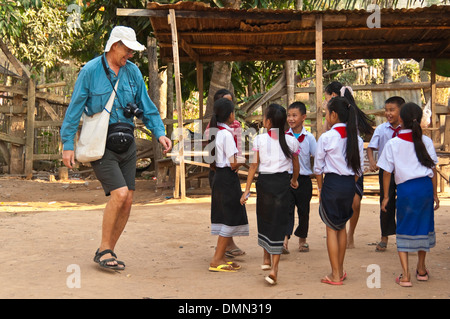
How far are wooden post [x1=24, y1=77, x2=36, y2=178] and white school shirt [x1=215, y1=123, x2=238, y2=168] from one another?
1047 centimetres

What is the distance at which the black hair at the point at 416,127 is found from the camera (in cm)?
454

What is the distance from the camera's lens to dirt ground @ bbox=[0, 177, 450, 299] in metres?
4.21

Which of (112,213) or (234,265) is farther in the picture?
(234,265)

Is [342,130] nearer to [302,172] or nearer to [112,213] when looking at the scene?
[302,172]

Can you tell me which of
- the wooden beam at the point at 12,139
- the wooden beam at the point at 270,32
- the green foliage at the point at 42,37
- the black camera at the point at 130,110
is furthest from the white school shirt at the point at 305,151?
the green foliage at the point at 42,37

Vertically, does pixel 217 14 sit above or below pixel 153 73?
above

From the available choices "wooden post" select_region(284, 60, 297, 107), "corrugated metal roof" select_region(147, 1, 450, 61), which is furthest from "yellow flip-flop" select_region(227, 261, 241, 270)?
"wooden post" select_region(284, 60, 297, 107)

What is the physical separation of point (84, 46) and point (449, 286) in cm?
1537

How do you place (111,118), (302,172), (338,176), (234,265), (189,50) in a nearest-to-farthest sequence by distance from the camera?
(338,176), (111,118), (234,265), (302,172), (189,50)

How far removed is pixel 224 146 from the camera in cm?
503

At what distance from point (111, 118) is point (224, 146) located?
99cm

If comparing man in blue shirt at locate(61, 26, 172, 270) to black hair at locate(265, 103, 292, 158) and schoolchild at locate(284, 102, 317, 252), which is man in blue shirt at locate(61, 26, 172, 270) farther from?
schoolchild at locate(284, 102, 317, 252)

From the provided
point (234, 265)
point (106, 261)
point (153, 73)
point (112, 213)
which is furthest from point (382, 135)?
point (153, 73)

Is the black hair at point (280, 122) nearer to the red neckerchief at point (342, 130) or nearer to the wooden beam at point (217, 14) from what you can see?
the red neckerchief at point (342, 130)
